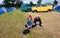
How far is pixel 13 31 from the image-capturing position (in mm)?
17406

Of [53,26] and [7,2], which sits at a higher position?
[53,26]

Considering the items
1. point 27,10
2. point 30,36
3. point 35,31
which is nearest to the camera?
point 30,36

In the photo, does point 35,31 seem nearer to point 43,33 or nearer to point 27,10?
point 43,33

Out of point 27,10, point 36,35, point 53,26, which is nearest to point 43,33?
point 36,35

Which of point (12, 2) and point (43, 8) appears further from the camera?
point (12, 2)

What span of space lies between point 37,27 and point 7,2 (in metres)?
32.4

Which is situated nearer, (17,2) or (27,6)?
(27,6)

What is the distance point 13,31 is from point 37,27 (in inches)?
96.5

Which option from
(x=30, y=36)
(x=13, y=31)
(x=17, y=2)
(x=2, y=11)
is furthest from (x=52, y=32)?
(x=17, y=2)

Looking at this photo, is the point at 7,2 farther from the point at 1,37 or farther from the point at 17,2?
the point at 1,37

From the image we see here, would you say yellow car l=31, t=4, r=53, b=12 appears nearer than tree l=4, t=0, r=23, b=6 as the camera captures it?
Yes

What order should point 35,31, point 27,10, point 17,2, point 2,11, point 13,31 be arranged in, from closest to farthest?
point 35,31 → point 13,31 → point 27,10 → point 2,11 → point 17,2

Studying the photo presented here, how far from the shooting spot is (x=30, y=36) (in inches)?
595

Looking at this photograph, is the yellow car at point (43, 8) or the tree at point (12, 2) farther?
the tree at point (12, 2)
